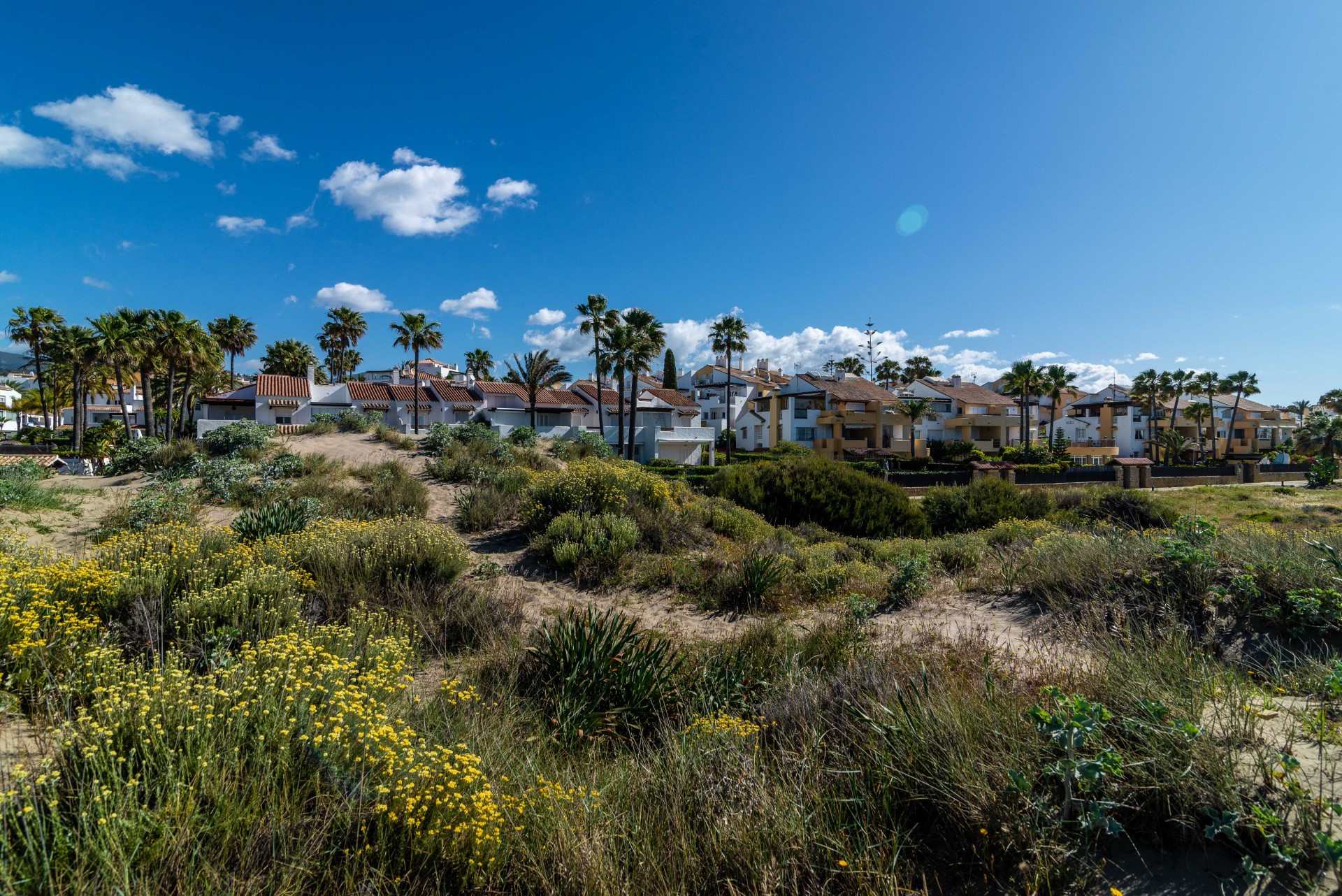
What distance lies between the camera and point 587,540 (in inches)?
419

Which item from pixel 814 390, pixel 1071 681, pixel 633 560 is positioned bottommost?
pixel 633 560

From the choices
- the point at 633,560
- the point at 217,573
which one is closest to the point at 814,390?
the point at 633,560

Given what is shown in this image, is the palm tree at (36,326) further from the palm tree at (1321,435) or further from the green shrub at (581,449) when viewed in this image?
the palm tree at (1321,435)

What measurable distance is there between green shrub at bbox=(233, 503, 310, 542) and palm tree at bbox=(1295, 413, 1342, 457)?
67538 millimetres

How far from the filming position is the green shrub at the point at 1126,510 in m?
17.2

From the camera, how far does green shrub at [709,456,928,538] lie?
17.3 meters

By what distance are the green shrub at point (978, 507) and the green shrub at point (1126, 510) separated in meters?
1.03

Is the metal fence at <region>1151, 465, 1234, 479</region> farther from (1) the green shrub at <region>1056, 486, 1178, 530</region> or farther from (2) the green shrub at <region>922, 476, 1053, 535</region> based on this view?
(2) the green shrub at <region>922, 476, 1053, 535</region>

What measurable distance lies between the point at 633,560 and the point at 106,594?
22.7ft

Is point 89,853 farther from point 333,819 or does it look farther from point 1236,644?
point 1236,644

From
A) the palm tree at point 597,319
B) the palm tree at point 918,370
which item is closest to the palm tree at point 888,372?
the palm tree at point 918,370

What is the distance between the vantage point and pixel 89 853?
7.60ft

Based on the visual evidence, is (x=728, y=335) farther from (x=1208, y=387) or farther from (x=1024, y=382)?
(x=1208, y=387)

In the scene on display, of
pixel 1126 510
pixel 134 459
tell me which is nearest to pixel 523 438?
pixel 134 459
